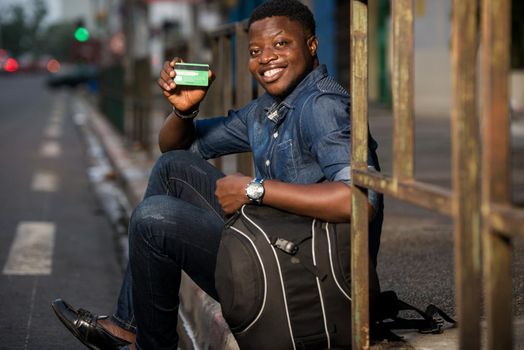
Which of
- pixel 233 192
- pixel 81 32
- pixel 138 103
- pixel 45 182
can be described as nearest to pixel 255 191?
pixel 233 192

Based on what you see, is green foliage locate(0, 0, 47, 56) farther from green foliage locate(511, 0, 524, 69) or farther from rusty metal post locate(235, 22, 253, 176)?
rusty metal post locate(235, 22, 253, 176)

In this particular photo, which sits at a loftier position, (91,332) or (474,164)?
(474,164)

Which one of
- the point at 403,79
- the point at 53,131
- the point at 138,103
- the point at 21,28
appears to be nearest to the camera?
the point at 403,79

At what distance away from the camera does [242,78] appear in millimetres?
5883

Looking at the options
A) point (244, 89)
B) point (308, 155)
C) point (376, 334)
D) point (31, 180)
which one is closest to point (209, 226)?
point (308, 155)

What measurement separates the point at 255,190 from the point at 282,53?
22.4 inches

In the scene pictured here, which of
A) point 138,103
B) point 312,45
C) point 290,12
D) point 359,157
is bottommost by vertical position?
point 138,103

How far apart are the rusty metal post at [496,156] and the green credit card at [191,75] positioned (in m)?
1.89

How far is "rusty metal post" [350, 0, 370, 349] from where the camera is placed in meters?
3.16

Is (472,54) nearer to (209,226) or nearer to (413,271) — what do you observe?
(209,226)

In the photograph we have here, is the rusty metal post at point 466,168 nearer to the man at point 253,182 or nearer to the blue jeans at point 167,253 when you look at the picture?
the man at point 253,182

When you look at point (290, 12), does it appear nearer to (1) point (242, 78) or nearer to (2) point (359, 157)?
(2) point (359, 157)

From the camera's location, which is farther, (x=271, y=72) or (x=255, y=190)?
(x=271, y=72)

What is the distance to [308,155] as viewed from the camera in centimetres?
356
